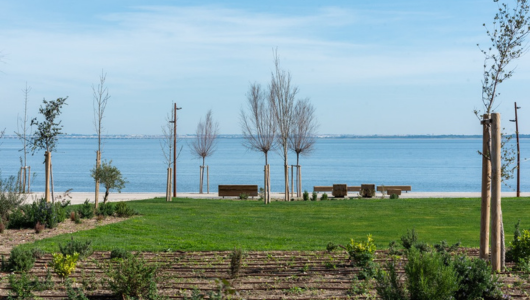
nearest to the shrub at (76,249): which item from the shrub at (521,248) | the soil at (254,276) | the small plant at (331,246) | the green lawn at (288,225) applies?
the soil at (254,276)

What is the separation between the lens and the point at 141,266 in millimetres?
6883

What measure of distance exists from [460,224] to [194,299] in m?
10.2

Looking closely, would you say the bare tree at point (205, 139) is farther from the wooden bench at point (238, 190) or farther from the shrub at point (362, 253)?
the shrub at point (362, 253)

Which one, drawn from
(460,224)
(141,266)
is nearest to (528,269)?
(141,266)

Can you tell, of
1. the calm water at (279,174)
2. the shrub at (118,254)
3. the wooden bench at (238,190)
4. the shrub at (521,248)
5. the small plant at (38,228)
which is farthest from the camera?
the calm water at (279,174)

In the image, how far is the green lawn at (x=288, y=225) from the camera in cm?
1139

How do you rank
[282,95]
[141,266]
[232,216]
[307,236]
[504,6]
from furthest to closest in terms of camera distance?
[282,95]
[232,216]
[307,236]
[504,6]
[141,266]

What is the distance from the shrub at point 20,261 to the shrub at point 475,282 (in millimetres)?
5933

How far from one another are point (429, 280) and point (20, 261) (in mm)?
5793

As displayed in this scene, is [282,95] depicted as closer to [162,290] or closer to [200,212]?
[200,212]

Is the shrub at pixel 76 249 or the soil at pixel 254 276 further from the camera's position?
the shrub at pixel 76 249

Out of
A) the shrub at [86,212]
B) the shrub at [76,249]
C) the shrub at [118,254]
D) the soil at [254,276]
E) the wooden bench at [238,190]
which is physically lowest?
the soil at [254,276]

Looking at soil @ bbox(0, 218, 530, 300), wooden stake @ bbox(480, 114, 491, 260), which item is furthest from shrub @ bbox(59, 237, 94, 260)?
wooden stake @ bbox(480, 114, 491, 260)

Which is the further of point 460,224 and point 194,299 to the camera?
point 460,224
